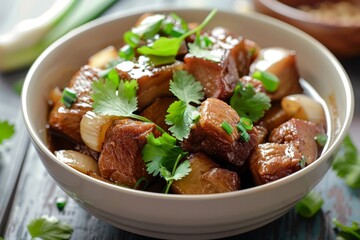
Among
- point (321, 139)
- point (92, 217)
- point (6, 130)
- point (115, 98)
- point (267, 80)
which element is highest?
point (115, 98)

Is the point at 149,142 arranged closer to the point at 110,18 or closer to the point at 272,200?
the point at 272,200

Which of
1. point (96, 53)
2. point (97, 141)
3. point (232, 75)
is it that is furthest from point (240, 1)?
point (97, 141)

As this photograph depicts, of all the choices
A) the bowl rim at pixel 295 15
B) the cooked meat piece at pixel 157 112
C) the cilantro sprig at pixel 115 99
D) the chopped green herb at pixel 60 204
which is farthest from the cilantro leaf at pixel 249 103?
the bowl rim at pixel 295 15

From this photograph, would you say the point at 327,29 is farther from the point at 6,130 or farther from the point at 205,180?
the point at 6,130

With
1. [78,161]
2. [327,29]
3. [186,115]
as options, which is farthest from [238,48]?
[327,29]

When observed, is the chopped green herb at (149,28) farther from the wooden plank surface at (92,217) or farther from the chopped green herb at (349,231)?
the chopped green herb at (349,231)

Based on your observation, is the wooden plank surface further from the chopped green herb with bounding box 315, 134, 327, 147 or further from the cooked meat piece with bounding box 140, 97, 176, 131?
the cooked meat piece with bounding box 140, 97, 176, 131
